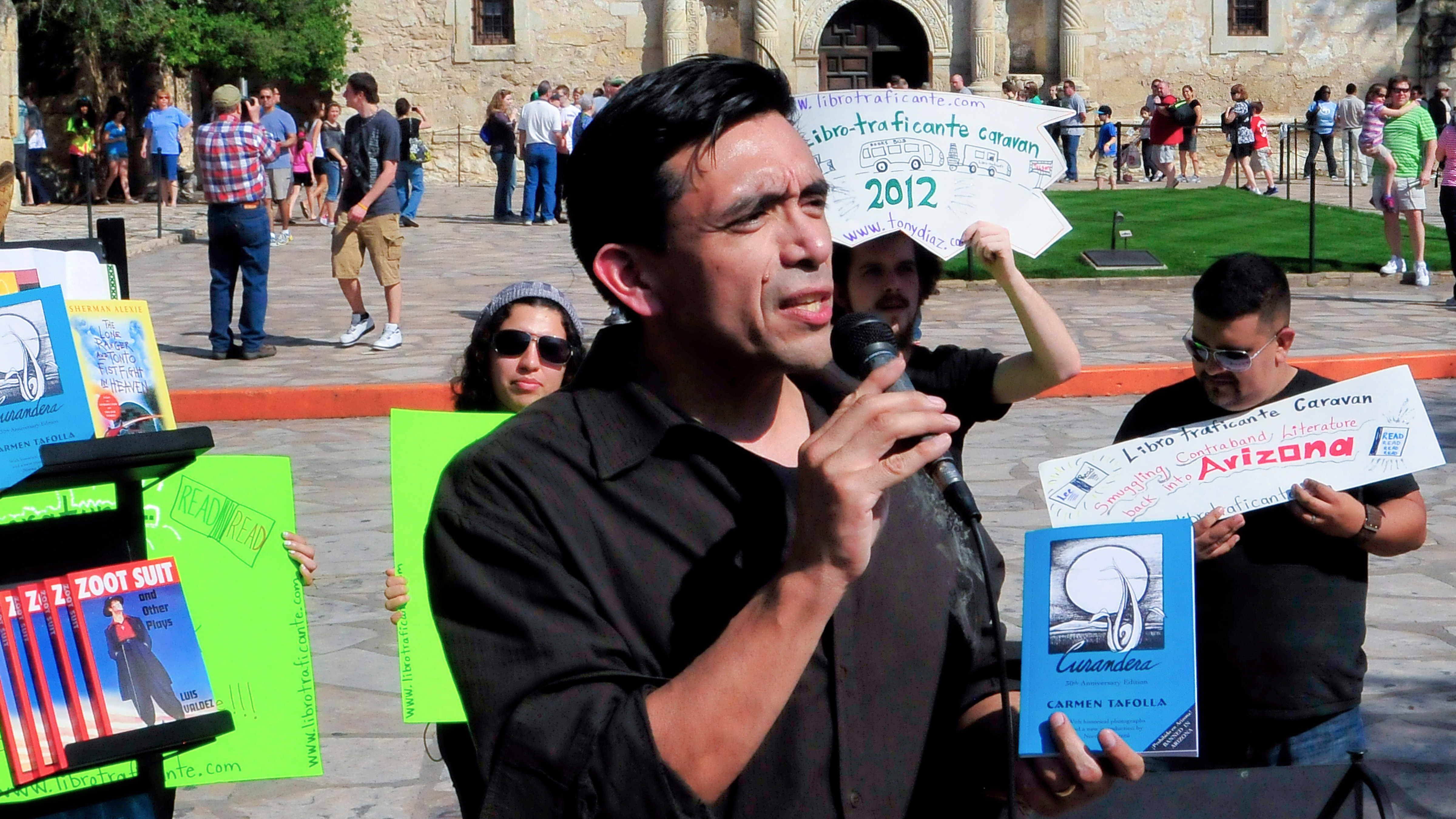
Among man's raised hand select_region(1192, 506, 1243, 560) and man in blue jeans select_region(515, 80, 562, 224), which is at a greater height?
man in blue jeans select_region(515, 80, 562, 224)

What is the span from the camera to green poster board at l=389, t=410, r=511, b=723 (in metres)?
3.38

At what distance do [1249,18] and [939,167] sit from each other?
34.1 metres

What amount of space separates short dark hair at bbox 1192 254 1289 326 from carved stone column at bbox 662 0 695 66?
3065 centimetres

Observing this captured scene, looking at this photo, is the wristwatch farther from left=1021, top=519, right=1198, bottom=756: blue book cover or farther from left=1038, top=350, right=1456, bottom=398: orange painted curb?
left=1038, top=350, right=1456, bottom=398: orange painted curb

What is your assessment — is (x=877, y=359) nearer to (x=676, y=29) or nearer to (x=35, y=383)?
(x=35, y=383)

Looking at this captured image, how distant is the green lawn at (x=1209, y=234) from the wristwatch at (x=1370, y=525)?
1007 cm

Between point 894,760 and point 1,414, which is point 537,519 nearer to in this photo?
point 894,760

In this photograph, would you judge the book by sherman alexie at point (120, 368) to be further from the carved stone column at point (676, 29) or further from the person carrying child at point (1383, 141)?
the carved stone column at point (676, 29)

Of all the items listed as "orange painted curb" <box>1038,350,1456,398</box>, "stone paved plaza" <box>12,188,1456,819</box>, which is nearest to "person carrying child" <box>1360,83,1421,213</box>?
"stone paved plaza" <box>12,188,1456,819</box>

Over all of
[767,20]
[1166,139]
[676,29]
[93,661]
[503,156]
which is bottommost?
[93,661]

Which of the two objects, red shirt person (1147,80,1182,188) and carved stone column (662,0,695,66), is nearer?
red shirt person (1147,80,1182,188)

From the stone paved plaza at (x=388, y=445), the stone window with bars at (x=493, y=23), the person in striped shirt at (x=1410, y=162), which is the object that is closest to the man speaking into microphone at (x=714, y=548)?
the stone paved plaza at (x=388, y=445)

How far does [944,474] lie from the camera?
1.85m

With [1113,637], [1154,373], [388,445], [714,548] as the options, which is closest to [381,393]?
[388,445]
